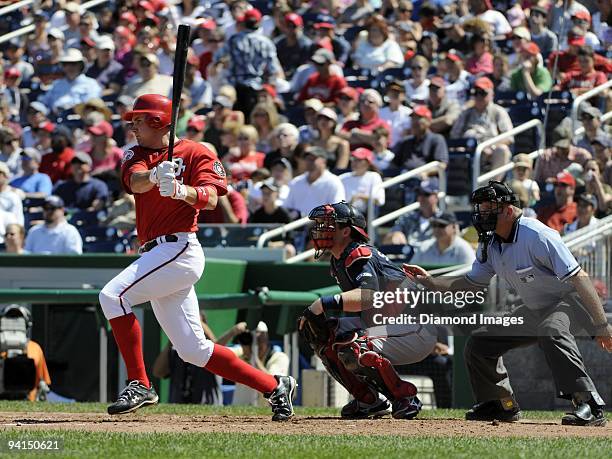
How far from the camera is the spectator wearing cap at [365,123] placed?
1555 cm

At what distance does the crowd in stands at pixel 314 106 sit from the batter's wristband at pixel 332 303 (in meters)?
5.12

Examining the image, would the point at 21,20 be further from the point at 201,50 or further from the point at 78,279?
the point at 78,279

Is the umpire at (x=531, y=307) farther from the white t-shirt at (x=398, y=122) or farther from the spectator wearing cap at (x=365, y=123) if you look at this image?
the white t-shirt at (x=398, y=122)

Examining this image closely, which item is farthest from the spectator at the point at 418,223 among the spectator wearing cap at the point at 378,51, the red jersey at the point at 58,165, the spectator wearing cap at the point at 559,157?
the red jersey at the point at 58,165

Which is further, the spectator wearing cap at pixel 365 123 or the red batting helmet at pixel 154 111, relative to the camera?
the spectator wearing cap at pixel 365 123

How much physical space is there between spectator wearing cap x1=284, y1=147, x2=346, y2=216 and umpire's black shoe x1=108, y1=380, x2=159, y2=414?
663 centimetres

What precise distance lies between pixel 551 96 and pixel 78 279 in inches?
212

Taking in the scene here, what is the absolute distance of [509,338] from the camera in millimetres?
8086

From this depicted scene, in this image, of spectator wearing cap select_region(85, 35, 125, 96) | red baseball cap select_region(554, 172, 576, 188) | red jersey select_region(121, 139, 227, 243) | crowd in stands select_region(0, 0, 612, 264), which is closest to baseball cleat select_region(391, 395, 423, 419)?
red jersey select_region(121, 139, 227, 243)

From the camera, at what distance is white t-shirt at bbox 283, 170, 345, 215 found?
14.3 metres

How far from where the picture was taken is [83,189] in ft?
52.5

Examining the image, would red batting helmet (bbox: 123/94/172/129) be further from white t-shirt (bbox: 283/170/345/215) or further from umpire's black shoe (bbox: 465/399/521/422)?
white t-shirt (bbox: 283/170/345/215)

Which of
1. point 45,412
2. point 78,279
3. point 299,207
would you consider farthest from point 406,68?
point 45,412

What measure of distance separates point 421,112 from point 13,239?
14.5 ft
